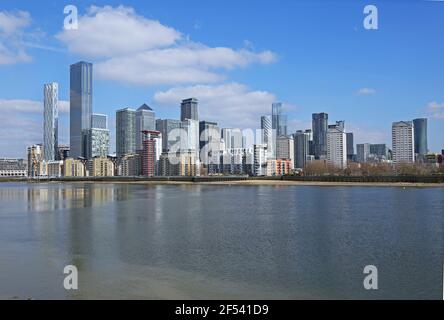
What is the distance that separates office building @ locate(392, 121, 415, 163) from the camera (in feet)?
343

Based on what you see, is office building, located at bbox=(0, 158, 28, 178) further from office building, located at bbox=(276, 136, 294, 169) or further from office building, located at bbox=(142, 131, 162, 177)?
office building, located at bbox=(276, 136, 294, 169)

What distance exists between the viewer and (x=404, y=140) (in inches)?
4178

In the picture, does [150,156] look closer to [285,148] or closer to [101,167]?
[101,167]

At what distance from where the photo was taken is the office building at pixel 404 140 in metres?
104

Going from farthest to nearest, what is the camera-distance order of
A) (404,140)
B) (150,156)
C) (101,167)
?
(101,167)
(150,156)
(404,140)

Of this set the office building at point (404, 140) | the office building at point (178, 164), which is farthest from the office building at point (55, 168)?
the office building at point (404, 140)

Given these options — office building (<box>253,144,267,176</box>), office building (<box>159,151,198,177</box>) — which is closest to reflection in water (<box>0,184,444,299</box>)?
office building (<box>253,144,267,176</box>)

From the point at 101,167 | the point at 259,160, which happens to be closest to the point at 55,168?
the point at 101,167
